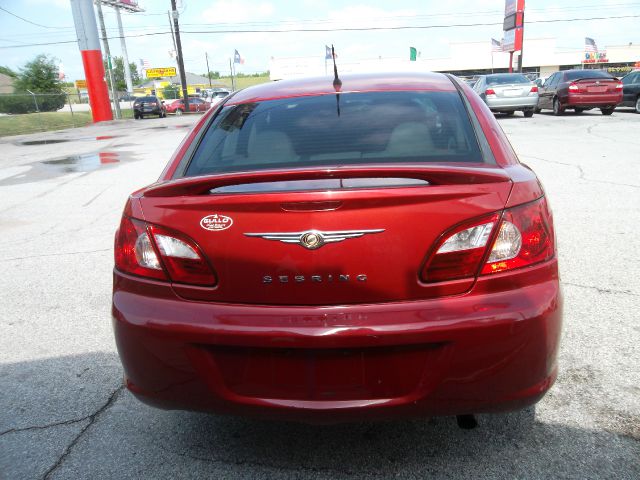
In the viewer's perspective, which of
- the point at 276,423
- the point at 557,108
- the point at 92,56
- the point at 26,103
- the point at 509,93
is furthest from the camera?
the point at 26,103

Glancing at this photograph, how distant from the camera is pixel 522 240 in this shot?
1890 mm

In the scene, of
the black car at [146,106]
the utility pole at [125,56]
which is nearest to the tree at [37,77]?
the utility pole at [125,56]

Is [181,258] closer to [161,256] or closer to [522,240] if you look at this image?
[161,256]

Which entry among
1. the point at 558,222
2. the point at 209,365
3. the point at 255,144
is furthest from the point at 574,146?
the point at 209,365

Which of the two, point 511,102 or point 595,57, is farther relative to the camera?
point 595,57

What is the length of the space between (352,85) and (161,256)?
4.74 feet

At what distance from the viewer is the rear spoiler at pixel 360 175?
1.87 m

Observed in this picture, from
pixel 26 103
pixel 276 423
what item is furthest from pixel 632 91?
pixel 26 103

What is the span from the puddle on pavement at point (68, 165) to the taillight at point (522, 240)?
1042 cm

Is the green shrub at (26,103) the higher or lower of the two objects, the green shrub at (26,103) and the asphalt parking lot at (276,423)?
the higher

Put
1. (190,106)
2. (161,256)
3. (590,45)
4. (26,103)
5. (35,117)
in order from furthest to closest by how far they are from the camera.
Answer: (590,45)
(26,103)
(190,106)
(35,117)
(161,256)

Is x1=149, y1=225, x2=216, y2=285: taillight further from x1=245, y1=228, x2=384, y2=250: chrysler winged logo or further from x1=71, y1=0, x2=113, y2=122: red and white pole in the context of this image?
x1=71, y1=0, x2=113, y2=122: red and white pole

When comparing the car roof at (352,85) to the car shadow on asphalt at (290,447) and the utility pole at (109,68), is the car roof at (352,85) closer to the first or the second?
the car shadow on asphalt at (290,447)

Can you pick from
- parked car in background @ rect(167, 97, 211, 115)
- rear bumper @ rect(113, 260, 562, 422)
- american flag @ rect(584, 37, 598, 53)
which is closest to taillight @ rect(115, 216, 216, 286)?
rear bumper @ rect(113, 260, 562, 422)
